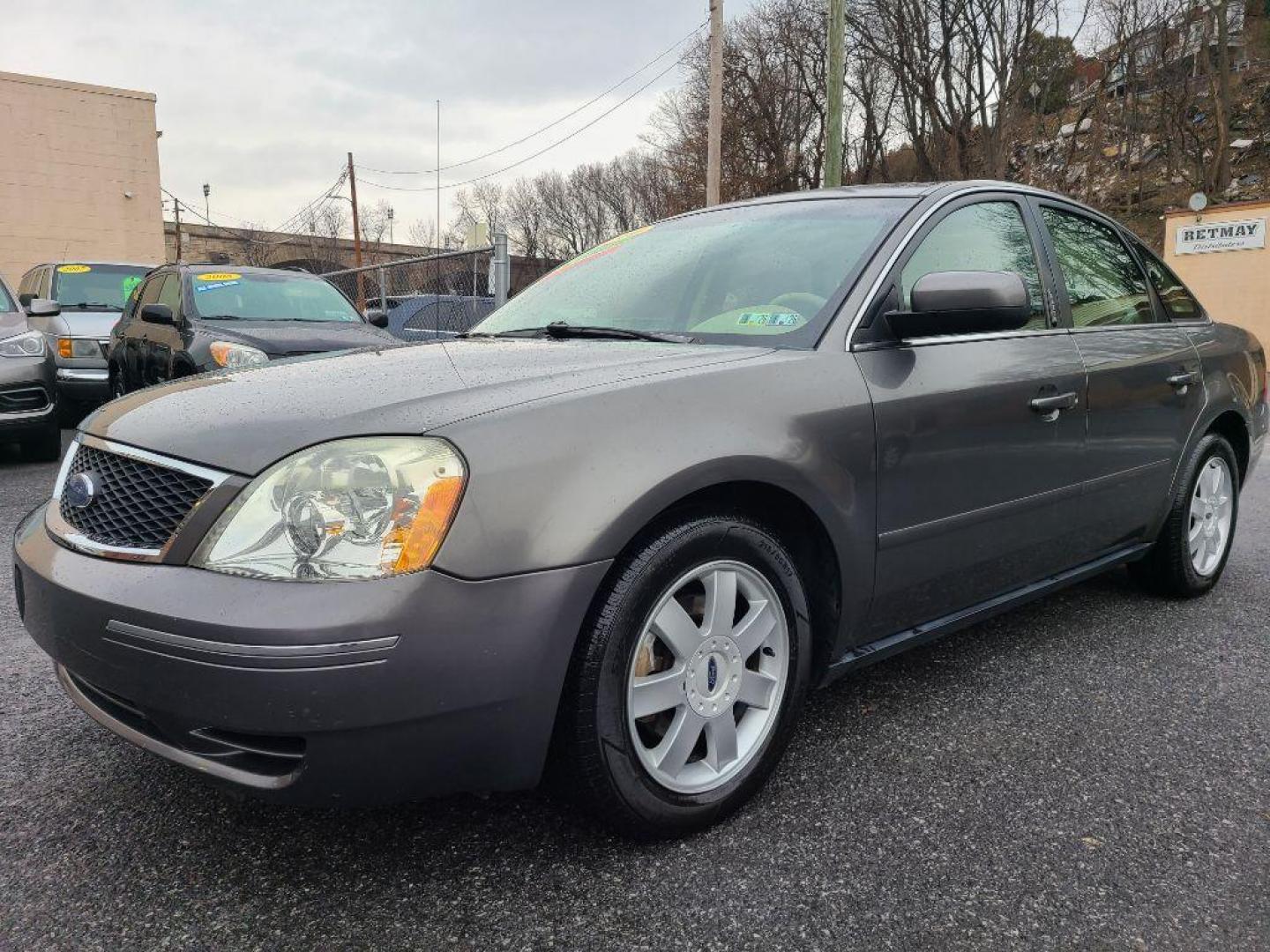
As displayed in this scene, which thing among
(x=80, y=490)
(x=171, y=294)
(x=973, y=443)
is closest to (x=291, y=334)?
(x=171, y=294)

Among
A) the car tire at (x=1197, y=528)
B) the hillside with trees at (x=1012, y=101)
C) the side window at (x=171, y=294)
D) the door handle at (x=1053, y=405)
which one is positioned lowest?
the car tire at (x=1197, y=528)

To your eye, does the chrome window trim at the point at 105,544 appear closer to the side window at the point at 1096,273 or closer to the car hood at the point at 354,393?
the car hood at the point at 354,393

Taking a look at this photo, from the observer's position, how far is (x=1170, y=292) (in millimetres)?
3742

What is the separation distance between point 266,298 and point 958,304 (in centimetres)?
642

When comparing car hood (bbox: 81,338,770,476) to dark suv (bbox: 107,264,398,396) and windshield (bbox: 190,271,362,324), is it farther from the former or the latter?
windshield (bbox: 190,271,362,324)

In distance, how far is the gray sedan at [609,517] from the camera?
5.22 ft

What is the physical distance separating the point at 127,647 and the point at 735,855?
4.07 ft

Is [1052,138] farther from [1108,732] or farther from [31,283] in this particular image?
[1108,732]

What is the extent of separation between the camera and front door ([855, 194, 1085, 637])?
2.32 m

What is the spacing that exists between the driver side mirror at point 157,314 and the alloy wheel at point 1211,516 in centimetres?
641

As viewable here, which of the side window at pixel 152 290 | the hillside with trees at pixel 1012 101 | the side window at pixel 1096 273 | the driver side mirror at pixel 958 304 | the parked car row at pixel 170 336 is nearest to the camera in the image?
the driver side mirror at pixel 958 304

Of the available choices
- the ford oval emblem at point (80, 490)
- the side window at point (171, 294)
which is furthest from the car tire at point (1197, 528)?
the side window at point (171, 294)

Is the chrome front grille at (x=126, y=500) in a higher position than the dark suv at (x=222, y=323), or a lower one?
lower

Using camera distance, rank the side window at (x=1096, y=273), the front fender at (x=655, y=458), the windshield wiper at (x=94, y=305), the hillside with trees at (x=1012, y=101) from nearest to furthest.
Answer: the front fender at (x=655, y=458), the side window at (x=1096, y=273), the windshield wiper at (x=94, y=305), the hillside with trees at (x=1012, y=101)
